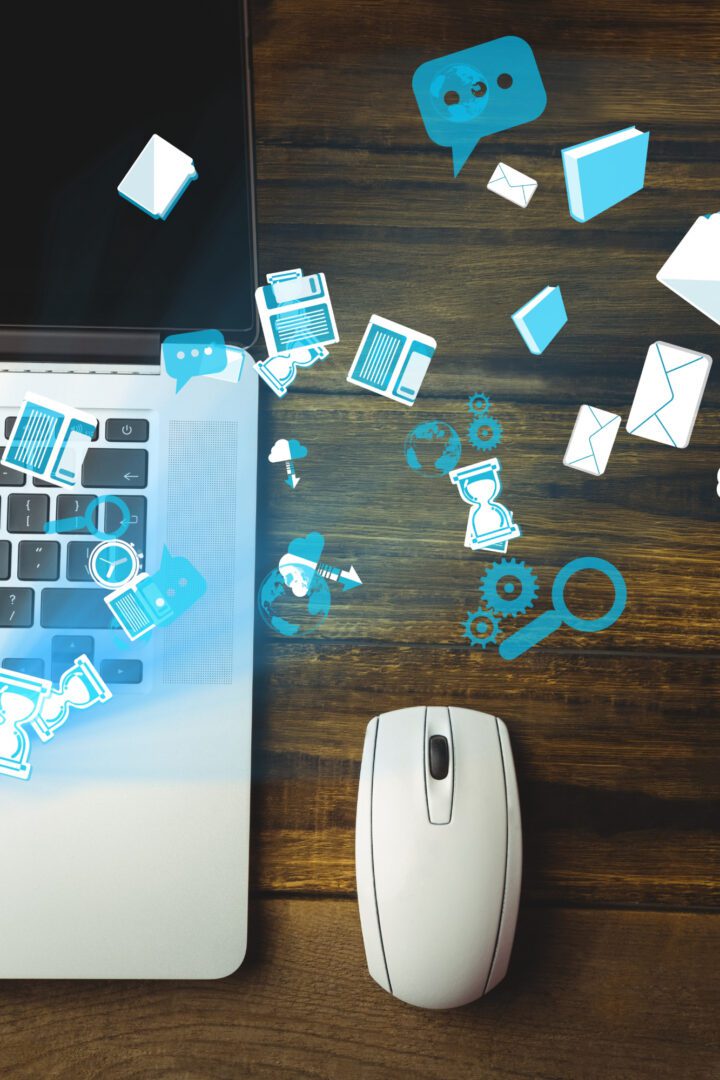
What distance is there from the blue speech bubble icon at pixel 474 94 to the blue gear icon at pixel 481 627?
31 centimetres

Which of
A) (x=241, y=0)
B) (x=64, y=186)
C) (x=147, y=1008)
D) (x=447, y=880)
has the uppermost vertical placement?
(x=241, y=0)

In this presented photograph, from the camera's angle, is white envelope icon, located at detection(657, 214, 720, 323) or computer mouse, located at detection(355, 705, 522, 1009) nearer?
computer mouse, located at detection(355, 705, 522, 1009)

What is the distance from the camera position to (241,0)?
1.80ft

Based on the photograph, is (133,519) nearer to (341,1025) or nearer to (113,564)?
(113,564)

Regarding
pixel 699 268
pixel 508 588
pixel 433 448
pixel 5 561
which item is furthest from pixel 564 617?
pixel 5 561

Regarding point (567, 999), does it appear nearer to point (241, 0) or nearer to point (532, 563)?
point (532, 563)

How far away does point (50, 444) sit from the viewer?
52cm

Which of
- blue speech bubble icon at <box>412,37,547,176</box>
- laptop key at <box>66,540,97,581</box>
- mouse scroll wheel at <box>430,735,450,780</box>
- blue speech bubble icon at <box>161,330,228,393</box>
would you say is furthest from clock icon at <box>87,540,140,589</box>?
blue speech bubble icon at <box>412,37,547,176</box>

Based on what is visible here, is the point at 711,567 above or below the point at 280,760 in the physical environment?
above

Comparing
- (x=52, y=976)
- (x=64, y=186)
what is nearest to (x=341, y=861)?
(x=52, y=976)

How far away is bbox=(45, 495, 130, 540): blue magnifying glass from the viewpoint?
0.52m

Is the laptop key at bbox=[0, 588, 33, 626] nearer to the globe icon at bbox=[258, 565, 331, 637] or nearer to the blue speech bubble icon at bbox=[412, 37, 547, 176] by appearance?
the globe icon at bbox=[258, 565, 331, 637]

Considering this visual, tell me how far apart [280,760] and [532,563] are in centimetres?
22

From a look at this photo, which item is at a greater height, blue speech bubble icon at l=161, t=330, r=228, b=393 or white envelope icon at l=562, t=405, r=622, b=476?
blue speech bubble icon at l=161, t=330, r=228, b=393
